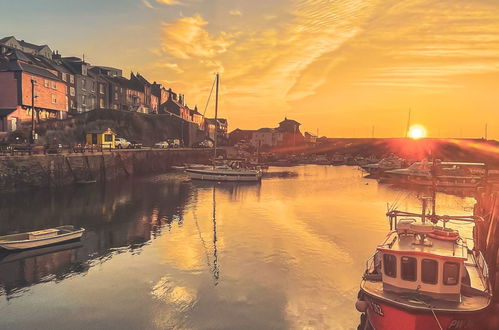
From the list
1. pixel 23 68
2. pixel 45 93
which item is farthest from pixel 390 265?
pixel 45 93

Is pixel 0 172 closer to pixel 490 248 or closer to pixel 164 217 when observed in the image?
pixel 164 217

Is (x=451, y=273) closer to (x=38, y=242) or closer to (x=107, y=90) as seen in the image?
(x=38, y=242)

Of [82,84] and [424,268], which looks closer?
[424,268]

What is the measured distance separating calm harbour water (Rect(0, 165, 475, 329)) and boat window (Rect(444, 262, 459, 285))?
17.9ft

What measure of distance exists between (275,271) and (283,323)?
269 inches

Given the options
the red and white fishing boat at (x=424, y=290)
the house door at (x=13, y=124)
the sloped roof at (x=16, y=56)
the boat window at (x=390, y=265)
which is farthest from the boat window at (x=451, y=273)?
the sloped roof at (x=16, y=56)

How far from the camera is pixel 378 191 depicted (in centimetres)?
6888

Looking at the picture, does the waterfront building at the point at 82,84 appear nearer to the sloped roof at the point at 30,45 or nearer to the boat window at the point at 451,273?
the sloped roof at the point at 30,45

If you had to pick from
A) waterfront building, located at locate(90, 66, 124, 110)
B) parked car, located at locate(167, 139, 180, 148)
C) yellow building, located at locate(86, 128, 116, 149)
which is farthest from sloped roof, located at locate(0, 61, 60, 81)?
parked car, located at locate(167, 139, 180, 148)

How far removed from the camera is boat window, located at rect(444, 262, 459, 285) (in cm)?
1359

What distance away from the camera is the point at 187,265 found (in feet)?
81.6

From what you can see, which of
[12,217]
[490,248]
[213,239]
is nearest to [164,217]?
[213,239]

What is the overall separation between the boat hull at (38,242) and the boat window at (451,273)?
85.6 feet

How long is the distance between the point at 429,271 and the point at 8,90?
8244 centimetres
